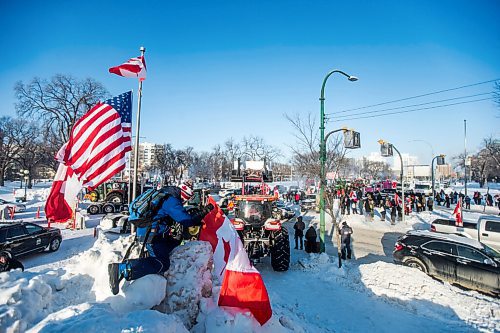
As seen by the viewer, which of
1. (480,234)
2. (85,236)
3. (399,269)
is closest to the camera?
(399,269)

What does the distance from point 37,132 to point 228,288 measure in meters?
55.2

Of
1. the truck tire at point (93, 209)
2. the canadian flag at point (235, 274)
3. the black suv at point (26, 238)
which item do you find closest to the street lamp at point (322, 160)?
the canadian flag at point (235, 274)

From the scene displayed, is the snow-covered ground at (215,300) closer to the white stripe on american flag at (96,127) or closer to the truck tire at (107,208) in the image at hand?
the white stripe on american flag at (96,127)

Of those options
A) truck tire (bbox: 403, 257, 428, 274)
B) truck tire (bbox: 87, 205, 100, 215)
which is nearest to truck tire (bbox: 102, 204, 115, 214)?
truck tire (bbox: 87, 205, 100, 215)

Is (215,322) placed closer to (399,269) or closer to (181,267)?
(181,267)

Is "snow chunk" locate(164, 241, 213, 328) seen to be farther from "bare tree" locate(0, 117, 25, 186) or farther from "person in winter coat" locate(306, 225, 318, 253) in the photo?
"bare tree" locate(0, 117, 25, 186)

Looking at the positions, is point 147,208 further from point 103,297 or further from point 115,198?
point 115,198

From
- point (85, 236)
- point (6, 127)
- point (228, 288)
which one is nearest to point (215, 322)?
point (228, 288)

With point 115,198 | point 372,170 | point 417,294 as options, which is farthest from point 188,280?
point 372,170

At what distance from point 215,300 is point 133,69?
684 cm

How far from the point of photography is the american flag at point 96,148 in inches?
232

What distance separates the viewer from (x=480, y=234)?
1284 cm

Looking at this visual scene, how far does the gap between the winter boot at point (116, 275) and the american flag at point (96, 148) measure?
2.97m

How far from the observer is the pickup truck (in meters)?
12.5
